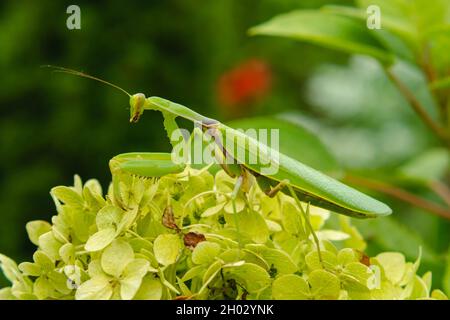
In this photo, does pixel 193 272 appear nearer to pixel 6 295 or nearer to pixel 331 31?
pixel 6 295

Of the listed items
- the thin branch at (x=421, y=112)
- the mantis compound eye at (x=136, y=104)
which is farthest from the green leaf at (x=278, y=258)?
the thin branch at (x=421, y=112)

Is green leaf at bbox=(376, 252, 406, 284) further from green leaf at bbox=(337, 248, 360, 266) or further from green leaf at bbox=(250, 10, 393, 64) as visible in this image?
green leaf at bbox=(250, 10, 393, 64)

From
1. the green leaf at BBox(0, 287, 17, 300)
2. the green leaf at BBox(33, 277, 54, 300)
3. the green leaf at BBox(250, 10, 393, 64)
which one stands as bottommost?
the green leaf at BBox(0, 287, 17, 300)

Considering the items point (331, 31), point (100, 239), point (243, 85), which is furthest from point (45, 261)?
point (243, 85)

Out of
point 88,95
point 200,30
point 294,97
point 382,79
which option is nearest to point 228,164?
point 382,79

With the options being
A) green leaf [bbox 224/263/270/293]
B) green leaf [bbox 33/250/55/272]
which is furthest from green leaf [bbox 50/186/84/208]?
green leaf [bbox 224/263/270/293]

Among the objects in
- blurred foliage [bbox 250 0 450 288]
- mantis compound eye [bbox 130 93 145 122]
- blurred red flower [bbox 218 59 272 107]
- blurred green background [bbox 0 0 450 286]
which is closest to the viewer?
mantis compound eye [bbox 130 93 145 122]
